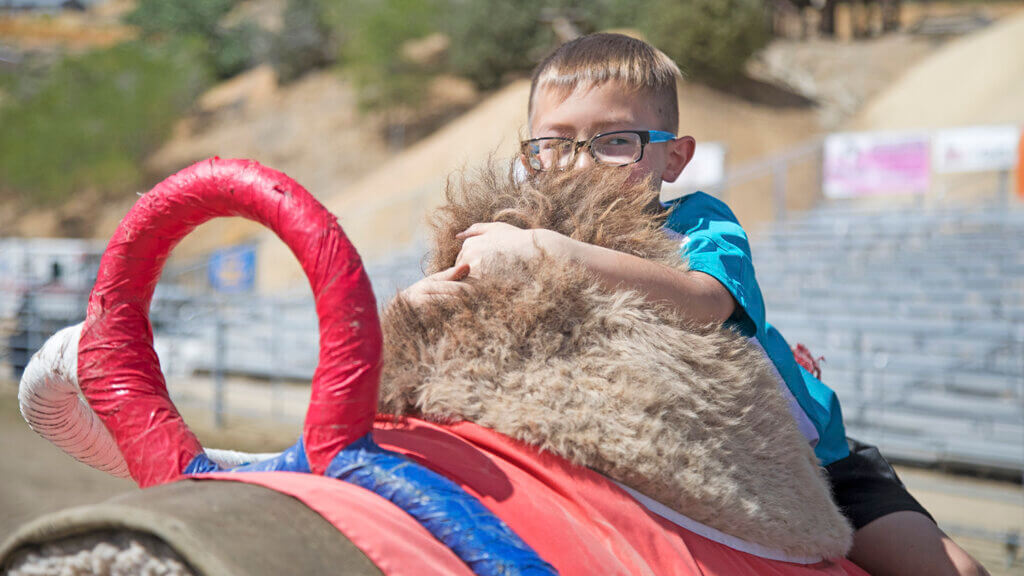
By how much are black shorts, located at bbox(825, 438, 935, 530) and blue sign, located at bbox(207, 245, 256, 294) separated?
12.4m

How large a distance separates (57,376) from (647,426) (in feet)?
2.89

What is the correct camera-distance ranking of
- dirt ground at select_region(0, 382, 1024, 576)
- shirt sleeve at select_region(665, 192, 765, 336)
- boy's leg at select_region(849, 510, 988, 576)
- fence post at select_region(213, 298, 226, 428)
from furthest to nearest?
fence post at select_region(213, 298, 226, 428)
dirt ground at select_region(0, 382, 1024, 576)
boy's leg at select_region(849, 510, 988, 576)
shirt sleeve at select_region(665, 192, 765, 336)

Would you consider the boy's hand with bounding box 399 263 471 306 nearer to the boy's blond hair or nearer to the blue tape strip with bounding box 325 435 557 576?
the blue tape strip with bounding box 325 435 557 576

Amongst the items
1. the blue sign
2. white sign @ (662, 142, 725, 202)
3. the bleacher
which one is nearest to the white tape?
the bleacher

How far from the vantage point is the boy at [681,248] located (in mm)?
1347

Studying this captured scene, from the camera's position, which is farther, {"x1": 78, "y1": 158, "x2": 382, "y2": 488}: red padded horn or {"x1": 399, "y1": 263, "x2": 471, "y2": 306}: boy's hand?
{"x1": 399, "y1": 263, "x2": 471, "y2": 306}: boy's hand

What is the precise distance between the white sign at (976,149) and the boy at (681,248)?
52.2 feet

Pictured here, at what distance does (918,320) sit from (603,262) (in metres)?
9.18

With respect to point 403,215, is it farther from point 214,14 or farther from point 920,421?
point 214,14

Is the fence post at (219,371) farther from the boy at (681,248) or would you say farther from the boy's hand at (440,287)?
the boy's hand at (440,287)

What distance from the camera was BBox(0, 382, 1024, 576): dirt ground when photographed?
18.1 ft

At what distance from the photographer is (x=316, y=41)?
39.2 meters

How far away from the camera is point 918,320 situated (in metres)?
9.31

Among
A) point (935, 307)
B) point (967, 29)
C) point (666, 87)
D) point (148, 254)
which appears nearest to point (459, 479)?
point (148, 254)
